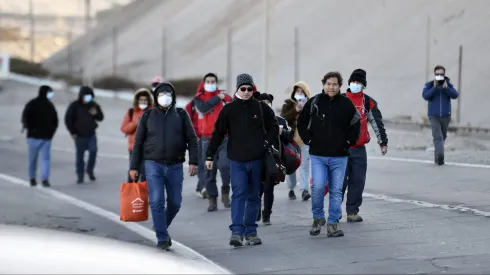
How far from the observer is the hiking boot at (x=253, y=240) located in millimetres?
11469

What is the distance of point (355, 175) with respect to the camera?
42.3 ft

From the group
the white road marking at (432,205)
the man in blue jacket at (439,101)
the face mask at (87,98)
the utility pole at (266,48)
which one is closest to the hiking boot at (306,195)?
the white road marking at (432,205)

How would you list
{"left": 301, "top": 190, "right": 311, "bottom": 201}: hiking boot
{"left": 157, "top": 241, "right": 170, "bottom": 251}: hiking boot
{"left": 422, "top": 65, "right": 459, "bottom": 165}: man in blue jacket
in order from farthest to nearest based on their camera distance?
{"left": 422, "top": 65, "right": 459, "bottom": 165}: man in blue jacket → {"left": 301, "top": 190, "right": 311, "bottom": 201}: hiking boot → {"left": 157, "top": 241, "right": 170, "bottom": 251}: hiking boot

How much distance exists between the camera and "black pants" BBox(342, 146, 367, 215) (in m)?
12.9

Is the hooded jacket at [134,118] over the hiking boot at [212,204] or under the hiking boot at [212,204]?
over

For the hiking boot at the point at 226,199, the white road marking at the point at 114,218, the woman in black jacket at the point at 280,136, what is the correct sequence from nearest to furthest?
the white road marking at the point at 114,218
the woman in black jacket at the point at 280,136
the hiking boot at the point at 226,199

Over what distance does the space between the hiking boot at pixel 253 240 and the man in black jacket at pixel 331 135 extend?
2.55 feet

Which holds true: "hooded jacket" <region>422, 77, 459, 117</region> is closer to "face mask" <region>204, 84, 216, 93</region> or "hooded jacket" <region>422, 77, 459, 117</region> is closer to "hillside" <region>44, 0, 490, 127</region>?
"face mask" <region>204, 84, 216, 93</region>

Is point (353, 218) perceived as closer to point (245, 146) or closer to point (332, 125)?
point (332, 125)

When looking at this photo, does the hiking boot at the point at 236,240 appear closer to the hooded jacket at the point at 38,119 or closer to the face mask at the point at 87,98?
the hooded jacket at the point at 38,119

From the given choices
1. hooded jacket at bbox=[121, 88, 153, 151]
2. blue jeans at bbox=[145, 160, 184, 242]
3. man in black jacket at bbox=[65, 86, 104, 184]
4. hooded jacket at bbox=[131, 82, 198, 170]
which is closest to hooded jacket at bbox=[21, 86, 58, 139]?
man in black jacket at bbox=[65, 86, 104, 184]

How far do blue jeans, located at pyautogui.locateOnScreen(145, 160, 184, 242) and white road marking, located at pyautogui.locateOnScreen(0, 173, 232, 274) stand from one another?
1.02 ft

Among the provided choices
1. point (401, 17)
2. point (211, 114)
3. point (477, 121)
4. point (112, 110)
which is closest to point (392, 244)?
point (211, 114)

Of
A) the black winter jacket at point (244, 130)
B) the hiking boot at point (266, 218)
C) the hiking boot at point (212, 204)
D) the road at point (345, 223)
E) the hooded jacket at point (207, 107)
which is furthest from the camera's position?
the hooded jacket at point (207, 107)
